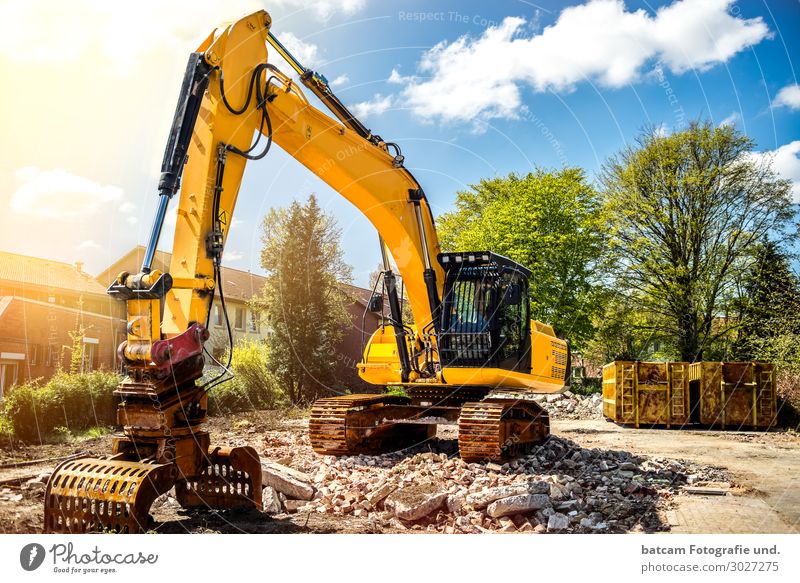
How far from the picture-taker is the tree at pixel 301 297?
14.3 metres

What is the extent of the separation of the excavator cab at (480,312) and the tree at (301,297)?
8.18 m

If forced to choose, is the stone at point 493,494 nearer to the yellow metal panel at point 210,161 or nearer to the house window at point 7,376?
the yellow metal panel at point 210,161

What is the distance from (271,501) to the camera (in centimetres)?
466

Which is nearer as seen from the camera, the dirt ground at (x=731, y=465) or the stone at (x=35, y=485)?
the dirt ground at (x=731, y=465)

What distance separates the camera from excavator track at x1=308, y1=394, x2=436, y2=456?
21.5 ft

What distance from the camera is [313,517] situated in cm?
457

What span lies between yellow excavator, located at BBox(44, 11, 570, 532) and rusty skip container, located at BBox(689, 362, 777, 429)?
561cm

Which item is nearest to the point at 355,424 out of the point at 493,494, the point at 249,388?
the point at 493,494

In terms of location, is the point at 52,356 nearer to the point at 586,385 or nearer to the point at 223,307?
the point at 223,307

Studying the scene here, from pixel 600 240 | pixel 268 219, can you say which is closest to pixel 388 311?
pixel 600 240

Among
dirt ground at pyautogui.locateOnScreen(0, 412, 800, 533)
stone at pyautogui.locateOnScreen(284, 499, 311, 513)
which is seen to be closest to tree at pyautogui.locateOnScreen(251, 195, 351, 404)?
dirt ground at pyautogui.locateOnScreen(0, 412, 800, 533)

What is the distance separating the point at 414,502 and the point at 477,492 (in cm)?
46

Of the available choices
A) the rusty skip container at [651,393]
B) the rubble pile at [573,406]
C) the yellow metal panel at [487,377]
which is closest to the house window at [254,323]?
the rubble pile at [573,406]

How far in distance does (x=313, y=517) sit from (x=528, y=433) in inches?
125
